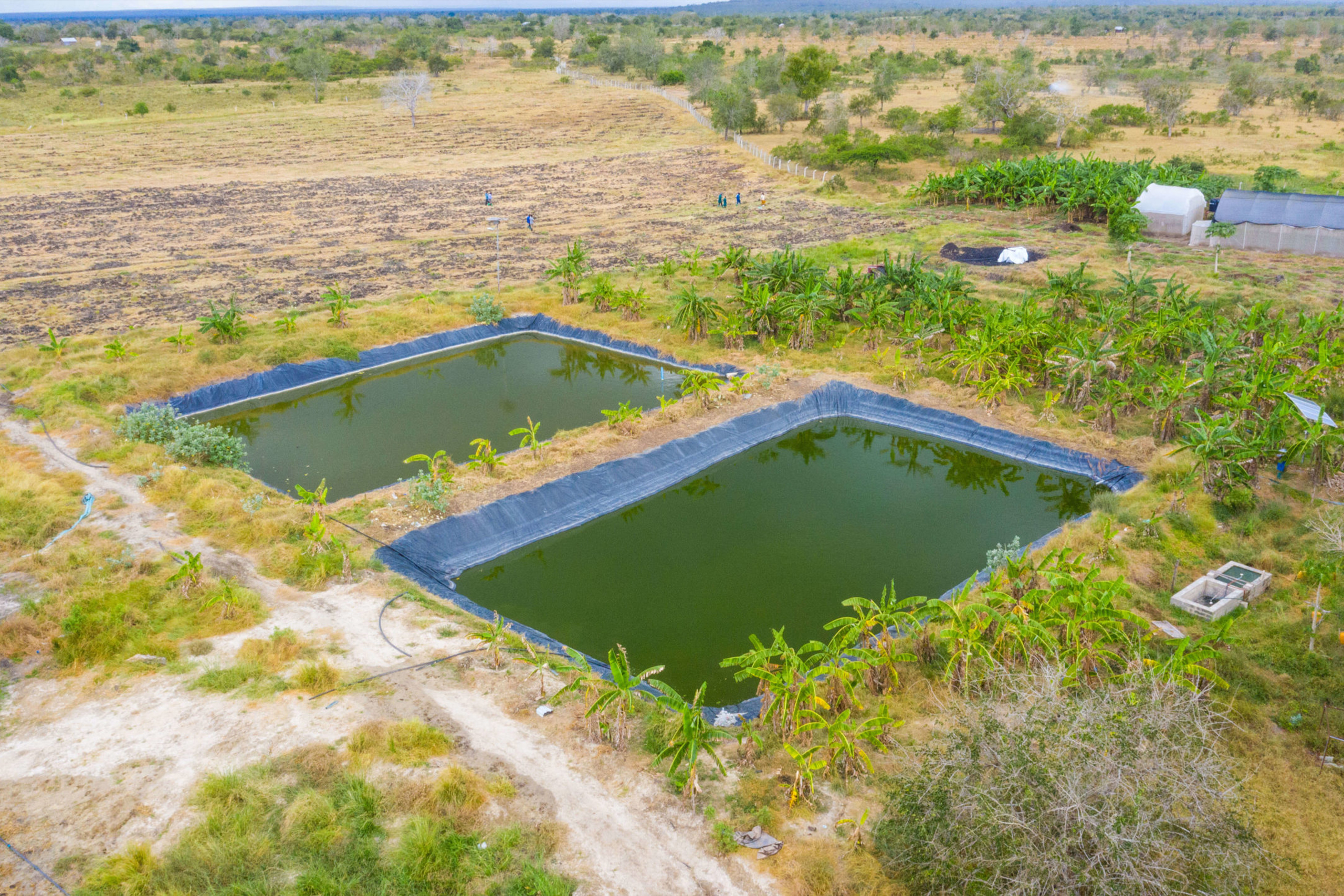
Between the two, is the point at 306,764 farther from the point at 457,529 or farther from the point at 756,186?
the point at 756,186

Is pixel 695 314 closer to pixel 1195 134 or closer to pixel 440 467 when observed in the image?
pixel 440 467

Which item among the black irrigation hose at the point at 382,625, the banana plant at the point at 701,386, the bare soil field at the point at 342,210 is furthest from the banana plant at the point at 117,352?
the banana plant at the point at 701,386

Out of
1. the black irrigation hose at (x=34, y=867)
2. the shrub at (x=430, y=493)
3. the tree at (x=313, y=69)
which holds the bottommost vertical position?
the shrub at (x=430, y=493)

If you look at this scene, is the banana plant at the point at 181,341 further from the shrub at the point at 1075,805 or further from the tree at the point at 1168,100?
the tree at the point at 1168,100

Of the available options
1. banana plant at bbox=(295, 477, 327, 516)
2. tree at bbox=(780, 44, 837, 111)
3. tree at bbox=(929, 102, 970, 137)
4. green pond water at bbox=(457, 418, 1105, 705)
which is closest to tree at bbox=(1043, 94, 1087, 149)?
tree at bbox=(929, 102, 970, 137)

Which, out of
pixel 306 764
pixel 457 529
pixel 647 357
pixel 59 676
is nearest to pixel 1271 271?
pixel 647 357

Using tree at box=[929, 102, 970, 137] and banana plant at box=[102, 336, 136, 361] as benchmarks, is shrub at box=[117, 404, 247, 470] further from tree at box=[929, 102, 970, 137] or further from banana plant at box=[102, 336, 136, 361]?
tree at box=[929, 102, 970, 137]

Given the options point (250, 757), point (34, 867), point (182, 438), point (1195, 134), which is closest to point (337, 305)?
point (182, 438)
